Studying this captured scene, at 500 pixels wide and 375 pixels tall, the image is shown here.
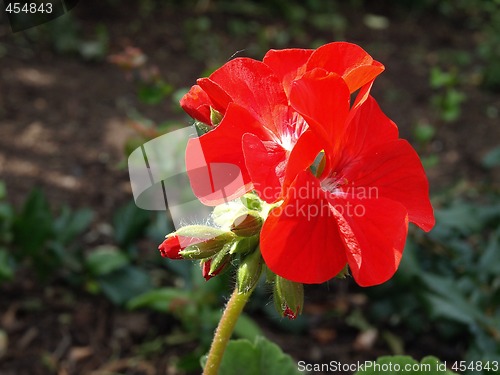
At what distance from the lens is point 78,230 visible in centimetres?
228

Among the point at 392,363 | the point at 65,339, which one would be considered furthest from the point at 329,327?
the point at 392,363

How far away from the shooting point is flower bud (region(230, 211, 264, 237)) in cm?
85

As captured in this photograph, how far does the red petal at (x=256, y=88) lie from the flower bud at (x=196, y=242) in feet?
0.54

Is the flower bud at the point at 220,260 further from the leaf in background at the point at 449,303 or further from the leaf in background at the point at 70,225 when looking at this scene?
the leaf in background at the point at 70,225

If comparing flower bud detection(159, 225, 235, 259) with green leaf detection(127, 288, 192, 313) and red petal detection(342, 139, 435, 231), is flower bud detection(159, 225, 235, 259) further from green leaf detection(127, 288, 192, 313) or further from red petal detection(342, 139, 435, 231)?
green leaf detection(127, 288, 192, 313)

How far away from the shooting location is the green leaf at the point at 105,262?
86.4 inches

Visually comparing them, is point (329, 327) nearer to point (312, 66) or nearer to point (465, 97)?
point (312, 66)

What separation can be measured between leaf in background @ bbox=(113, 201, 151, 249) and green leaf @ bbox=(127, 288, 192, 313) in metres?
0.28

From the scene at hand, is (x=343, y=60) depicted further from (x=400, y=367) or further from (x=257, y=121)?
(x=400, y=367)

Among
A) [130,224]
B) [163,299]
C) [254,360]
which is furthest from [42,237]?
[254,360]

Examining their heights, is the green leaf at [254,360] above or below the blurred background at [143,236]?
above

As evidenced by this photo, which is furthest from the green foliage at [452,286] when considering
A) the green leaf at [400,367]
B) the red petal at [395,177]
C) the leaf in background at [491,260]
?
the red petal at [395,177]

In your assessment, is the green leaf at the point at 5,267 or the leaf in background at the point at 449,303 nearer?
the leaf in background at the point at 449,303

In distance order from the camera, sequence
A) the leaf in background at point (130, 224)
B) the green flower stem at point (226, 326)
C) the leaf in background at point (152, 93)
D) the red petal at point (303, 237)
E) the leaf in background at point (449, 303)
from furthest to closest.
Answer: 1. the leaf in background at point (130, 224)
2. the leaf in background at point (152, 93)
3. the leaf in background at point (449, 303)
4. the green flower stem at point (226, 326)
5. the red petal at point (303, 237)
